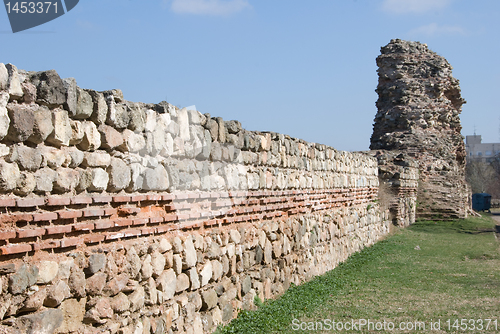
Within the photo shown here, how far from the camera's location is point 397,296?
6.80m

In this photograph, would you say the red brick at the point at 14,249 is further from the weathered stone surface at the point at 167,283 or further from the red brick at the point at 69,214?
the weathered stone surface at the point at 167,283

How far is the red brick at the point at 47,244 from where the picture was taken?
2.98 meters

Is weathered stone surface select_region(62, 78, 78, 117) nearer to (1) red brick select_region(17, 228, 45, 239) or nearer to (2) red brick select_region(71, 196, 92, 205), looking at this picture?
(2) red brick select_region(71, 196, 92, 205)

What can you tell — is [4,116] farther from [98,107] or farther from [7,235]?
[98,107]

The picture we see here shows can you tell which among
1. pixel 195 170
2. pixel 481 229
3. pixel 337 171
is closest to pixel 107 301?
pixel 195 170

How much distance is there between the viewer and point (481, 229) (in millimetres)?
15820

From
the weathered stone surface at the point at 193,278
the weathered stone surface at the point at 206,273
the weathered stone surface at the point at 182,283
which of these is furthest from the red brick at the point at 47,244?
the weathered stone surface at the point at 206,273

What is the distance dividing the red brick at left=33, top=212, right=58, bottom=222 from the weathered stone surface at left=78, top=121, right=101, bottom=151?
54 centimetres

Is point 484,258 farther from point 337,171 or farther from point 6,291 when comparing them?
point 6,291

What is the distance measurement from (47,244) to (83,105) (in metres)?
0.97

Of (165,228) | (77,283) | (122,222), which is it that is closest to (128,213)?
(122,222)

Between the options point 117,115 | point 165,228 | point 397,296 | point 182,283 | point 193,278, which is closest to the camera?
point 117,115

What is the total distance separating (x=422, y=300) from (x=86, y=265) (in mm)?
4853

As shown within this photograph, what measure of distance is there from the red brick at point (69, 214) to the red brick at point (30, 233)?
16 cm
